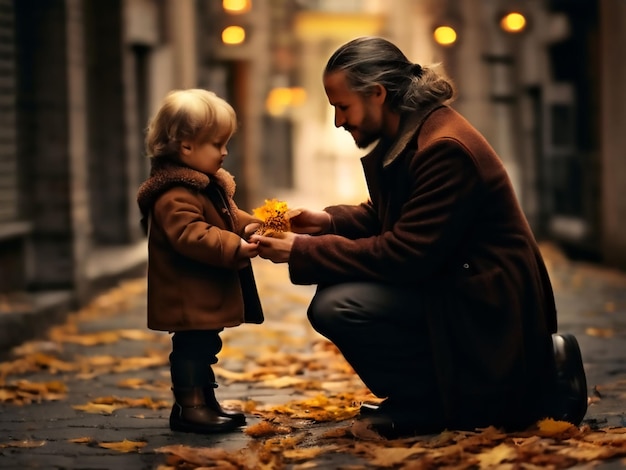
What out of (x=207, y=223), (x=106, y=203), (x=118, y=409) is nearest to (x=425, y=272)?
(x=207, y=223)

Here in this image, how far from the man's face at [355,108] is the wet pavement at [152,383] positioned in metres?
1.28

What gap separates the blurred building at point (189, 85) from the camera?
423 inches

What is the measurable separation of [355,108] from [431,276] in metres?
Result: 0.76

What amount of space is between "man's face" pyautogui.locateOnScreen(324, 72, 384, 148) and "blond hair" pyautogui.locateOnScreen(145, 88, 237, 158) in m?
0.44

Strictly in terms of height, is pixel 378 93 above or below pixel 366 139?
above

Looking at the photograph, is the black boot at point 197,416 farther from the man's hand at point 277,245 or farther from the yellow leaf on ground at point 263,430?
the man's hand at point 277,245

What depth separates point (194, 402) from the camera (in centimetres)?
580

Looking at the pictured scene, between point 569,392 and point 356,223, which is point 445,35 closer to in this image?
point 356,223

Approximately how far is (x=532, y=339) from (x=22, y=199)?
6326 millimetres

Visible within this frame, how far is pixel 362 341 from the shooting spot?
549 centimetres

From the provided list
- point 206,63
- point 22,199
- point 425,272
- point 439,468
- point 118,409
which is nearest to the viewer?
point 439,468

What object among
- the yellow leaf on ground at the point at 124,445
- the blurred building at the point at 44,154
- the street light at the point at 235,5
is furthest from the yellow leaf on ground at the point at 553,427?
the street light at the point at 235,5

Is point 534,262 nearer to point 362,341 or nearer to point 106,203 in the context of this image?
point 362,341

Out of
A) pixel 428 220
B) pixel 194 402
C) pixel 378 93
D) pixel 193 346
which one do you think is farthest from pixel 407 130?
pixel 194 402
